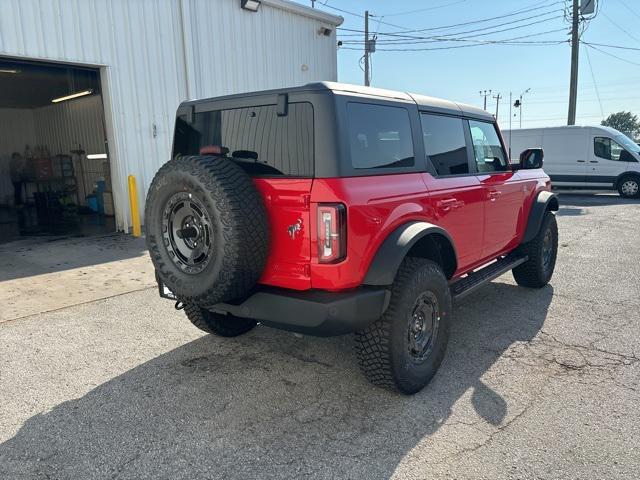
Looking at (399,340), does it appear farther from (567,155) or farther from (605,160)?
(567,155)

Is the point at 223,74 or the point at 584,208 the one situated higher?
the point at 223,74

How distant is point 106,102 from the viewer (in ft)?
30.5

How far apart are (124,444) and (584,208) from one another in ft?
42.9

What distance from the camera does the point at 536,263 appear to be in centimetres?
525

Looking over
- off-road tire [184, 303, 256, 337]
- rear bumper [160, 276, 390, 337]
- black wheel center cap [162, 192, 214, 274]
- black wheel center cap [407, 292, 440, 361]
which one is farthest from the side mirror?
black wheel center cap [162, 192, 214, 274]

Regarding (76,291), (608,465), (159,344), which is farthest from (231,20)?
(608,465)

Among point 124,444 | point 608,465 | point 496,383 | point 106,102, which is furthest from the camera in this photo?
point 106,102

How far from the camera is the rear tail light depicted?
2648 mm

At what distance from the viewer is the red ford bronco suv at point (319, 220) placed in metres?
2.72

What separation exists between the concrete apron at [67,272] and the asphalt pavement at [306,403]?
623 mm

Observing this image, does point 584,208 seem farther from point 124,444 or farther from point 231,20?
point 124,444

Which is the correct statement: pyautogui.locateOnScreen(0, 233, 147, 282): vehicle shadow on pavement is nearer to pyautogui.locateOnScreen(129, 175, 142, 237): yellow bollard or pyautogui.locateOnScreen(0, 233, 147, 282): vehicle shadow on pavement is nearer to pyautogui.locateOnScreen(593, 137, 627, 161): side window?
pyautogui.locateOnScreen(129, 175, 142, 237): yellow bollard

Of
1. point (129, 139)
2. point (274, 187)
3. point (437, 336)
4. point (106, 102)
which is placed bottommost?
point (437, 336)

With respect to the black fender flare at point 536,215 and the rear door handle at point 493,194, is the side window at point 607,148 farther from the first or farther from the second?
the rear door handle at point 493,194
